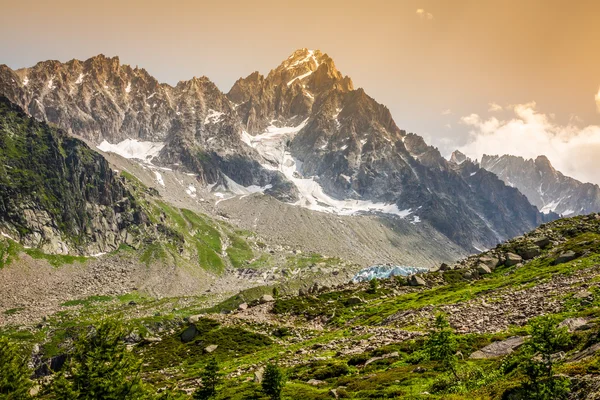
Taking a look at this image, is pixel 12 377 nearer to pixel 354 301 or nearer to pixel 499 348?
pixel 499 348

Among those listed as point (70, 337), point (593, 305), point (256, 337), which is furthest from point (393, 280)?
point (70, 337)

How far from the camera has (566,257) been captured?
72.2 m

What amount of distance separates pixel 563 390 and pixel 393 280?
3533 inches

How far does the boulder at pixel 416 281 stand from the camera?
9681 cm

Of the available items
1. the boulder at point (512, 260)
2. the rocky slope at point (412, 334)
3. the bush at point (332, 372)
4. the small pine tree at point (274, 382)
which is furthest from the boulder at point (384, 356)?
the boulder at point (512, 260)

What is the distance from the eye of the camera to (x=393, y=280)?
105m

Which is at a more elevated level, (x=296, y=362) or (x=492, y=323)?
(x=492, y=323)

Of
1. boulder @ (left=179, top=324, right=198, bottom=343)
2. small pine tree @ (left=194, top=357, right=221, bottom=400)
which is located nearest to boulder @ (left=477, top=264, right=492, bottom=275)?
boulder @ (left=179, top=324, right=198, bottom=343)

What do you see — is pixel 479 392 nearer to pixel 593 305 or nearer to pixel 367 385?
pixel 367 385

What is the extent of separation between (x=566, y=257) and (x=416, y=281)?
33.5 m

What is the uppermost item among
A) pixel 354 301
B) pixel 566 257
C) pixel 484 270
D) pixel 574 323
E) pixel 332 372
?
pixel 566 257

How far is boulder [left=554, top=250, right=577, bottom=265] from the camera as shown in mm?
71625

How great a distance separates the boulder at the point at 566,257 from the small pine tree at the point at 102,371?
2827 inches

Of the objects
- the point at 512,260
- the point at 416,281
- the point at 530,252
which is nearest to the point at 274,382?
the point at 416,281
